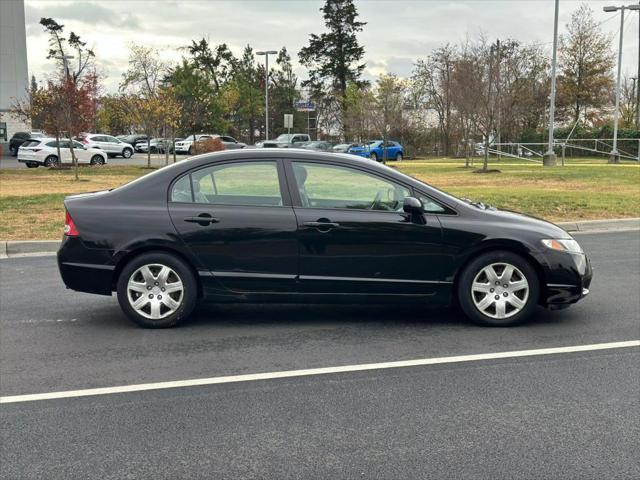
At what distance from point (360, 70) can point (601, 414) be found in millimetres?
64464

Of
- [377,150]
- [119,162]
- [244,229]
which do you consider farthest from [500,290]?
[377,150]

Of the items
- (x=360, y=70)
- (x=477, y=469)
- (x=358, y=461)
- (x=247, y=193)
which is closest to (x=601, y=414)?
(x=477, y=469)

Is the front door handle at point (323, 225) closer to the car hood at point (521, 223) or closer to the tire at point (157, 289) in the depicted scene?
the tire at point (157, 289)

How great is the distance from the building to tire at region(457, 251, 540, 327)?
162 ft

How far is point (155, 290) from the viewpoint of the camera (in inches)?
225

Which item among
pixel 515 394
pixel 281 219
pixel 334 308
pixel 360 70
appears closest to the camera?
pixel 515 394

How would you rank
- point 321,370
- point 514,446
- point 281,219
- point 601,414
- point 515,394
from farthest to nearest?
point 281,219 < point 321,370 < point 515,394 < point 601,414 < point 514,446

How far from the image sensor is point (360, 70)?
216 feet

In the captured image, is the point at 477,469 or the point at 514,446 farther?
the point at 514,446

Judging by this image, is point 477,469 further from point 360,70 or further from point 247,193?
point 360,70

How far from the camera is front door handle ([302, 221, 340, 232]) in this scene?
5.62 metres

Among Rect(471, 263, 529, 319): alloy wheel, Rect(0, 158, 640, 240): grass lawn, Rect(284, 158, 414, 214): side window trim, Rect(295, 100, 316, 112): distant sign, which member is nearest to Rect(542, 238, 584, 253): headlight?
Rect(471, 263, 529, 319): alloy wheel

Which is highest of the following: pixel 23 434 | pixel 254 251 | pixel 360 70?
pixel 360 70

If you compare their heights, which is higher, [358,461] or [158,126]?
[158,126]
